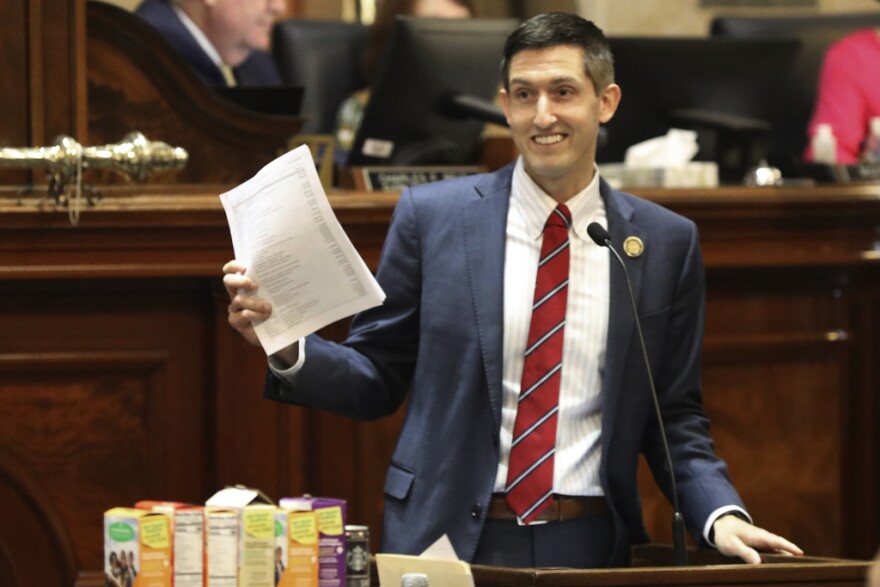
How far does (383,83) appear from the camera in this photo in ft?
13.6

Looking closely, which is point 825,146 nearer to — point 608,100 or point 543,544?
point 608,100

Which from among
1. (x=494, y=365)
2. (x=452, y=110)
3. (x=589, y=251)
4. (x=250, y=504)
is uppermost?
(x=452, y=110)

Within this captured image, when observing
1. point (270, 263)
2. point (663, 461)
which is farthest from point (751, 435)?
point (270, 263)

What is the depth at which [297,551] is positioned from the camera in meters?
2.25

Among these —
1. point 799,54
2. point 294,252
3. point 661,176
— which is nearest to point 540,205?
point 294,252

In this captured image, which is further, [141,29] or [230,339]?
[141,29]

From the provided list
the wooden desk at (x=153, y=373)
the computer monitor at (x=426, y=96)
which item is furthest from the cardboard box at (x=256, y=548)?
the computer monitor at (x=426, y=96)

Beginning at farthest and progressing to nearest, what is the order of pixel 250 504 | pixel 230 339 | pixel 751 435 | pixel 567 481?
pixel 751 435, pixel 230 339, pixel 567 481, pixel 250 504

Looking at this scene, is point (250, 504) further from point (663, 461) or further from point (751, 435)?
point (751, 435)

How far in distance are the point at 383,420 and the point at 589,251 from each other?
2.50ft

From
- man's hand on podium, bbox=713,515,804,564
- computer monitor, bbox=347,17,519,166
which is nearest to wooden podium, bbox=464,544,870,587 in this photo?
man's hand on podium, bbox=713,515,804,564

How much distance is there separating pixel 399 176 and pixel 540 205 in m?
0.97

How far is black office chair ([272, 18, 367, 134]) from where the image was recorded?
5.68 m

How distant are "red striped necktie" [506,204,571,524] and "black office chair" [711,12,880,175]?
239 cm
